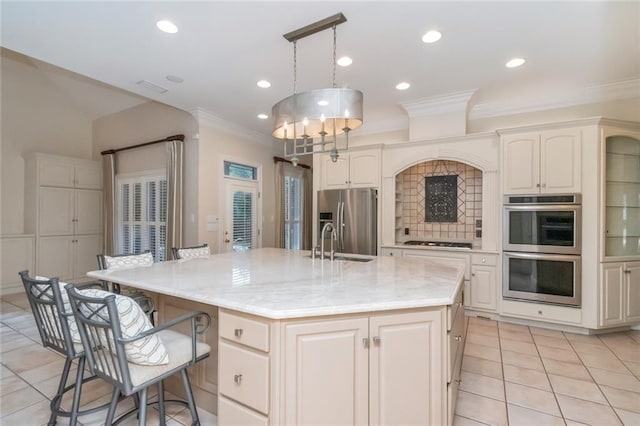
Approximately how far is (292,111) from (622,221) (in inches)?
153

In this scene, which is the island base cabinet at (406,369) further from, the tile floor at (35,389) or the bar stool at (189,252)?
the bar stool at (189,252)

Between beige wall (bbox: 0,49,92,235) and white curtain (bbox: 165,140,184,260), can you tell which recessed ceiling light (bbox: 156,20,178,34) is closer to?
white curtain (bbox: 165,140,184,260)

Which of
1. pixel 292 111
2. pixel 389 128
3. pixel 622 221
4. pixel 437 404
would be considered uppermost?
pixel 389 128

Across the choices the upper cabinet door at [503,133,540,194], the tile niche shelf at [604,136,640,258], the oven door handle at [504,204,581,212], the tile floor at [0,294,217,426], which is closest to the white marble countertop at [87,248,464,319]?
the tile floor at [0,294,217,426]

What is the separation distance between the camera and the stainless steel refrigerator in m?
4.43

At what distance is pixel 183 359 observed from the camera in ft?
5.43

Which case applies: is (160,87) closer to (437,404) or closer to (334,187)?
(334,187)

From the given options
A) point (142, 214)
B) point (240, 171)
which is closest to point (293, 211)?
point (240, 171)

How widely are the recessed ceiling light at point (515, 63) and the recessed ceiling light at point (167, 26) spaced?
123 inches

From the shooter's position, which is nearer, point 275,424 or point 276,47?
point 275,424

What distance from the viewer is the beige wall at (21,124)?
501 centimetres

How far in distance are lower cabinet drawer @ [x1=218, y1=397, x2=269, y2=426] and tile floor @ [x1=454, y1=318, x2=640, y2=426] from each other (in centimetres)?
130

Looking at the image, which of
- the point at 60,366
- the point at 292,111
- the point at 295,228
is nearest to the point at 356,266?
the point at 292,111

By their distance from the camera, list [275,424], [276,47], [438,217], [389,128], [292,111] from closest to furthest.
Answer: [275,424] → [292,111] → [276,47] → [438,217] → [389,128]
